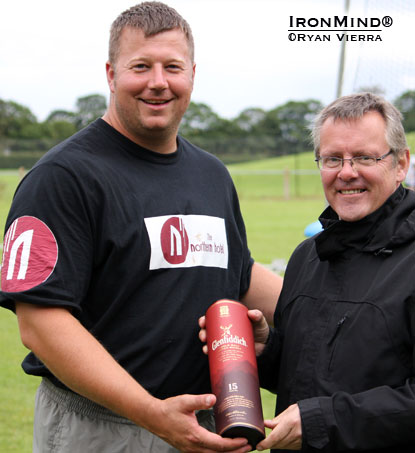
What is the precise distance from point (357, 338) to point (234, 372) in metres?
0.43

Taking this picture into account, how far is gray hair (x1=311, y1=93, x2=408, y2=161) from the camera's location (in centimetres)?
230

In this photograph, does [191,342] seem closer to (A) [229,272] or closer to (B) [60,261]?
(A) [229,272]

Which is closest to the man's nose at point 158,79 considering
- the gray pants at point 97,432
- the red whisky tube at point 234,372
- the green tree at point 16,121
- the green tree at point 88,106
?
the red whisky tube at point 234,372

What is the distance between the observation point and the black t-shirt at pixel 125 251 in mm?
2252

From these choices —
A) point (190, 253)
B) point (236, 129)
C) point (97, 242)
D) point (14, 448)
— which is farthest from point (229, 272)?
point (236, 129)

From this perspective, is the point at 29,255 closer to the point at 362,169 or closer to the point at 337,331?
the point at 337,331

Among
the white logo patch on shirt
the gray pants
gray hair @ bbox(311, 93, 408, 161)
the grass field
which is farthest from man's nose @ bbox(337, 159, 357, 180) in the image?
the grass field

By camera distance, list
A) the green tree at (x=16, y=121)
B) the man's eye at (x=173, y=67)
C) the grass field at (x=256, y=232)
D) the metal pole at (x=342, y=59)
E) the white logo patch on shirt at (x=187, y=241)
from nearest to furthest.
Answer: the white logo patch on shirt at (x=187, y=241)
the man's eye at (x=173, y=67)
the grass field at (x=256, y=232)
the metal pole at (x=342, y=59)
the green tree at (x=16, y=121)

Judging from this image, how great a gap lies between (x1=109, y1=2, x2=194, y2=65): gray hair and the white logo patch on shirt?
701mm

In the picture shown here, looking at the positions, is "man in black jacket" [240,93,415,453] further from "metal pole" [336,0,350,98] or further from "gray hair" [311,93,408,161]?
"metal pole" [336,0,350,98]

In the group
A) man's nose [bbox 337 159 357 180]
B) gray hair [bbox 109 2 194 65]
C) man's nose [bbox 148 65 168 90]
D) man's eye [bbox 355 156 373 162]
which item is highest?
gray hair [bbox 109 2 194 65]

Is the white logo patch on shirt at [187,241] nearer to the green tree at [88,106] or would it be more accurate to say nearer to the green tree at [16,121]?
the green tree at [16,121]

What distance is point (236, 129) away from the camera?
61625 mm

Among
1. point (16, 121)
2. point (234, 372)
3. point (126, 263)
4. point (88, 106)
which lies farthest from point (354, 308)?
point (88, 106)
